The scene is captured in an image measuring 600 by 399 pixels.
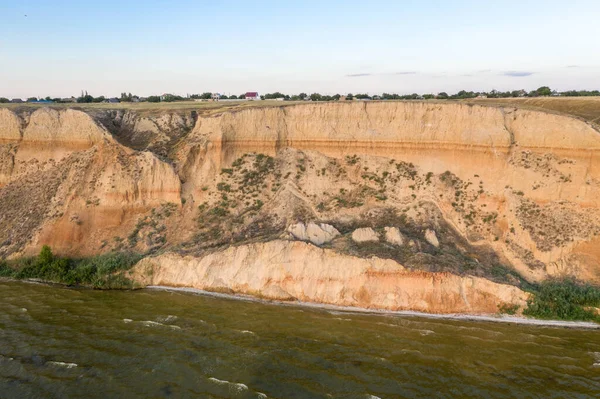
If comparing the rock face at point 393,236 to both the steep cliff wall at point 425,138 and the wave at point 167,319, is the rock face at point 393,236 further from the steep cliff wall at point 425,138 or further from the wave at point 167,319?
the wave at point 167,319

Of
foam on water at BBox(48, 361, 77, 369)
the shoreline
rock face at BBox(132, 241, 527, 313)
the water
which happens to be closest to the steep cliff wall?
rock face at BBox(132, 241, 527, 313)

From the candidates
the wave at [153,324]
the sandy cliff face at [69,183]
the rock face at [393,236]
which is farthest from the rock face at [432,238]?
the sandy cliff face at [69,183]

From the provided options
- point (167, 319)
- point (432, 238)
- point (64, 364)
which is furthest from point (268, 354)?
point (432, 238)

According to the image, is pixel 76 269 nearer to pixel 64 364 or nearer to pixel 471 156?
pixel 64 364

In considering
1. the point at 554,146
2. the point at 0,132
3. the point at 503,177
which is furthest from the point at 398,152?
the point at 0,132

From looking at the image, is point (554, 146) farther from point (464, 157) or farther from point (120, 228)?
point (120, 228)

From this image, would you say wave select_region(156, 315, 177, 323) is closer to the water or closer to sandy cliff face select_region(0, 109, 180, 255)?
the water

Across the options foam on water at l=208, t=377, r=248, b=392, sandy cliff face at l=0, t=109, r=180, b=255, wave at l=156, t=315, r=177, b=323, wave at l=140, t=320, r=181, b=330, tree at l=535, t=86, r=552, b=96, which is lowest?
wave at l=156, t=315, r=177, b=323
